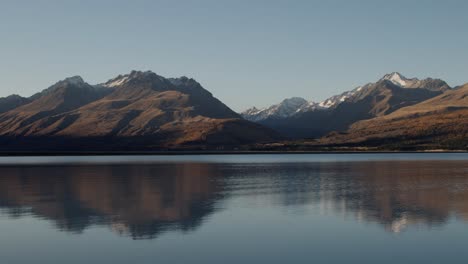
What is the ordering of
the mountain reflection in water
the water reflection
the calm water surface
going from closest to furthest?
the calm water surface, the water reflection, the mountain reflection in water

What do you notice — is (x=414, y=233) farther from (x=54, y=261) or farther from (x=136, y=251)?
(x=54, y=261)

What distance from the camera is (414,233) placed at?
3603cm

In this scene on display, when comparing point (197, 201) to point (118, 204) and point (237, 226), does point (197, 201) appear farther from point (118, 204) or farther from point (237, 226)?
point (237, 226)

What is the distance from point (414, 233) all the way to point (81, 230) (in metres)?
22.5

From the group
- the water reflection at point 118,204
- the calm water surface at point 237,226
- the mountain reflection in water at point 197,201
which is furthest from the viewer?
the mountain reflection in water at point 197,201

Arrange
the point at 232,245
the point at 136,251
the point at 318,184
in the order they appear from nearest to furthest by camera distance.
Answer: the point at 136,251, the point at 232,245, the point at 318,184

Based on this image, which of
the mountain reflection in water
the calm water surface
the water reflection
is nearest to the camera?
the calm water surface

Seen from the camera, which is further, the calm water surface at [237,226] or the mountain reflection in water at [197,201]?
the mountain reflection in water at [197,201]

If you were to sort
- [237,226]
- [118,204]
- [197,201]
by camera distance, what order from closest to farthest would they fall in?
[237,226] → [118,204] → [197,201]

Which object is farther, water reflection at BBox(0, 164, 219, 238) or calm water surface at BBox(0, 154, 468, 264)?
water reflection at BBox(0, 164, 219, 238)

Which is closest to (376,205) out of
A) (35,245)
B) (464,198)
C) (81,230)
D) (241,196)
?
(464,198)

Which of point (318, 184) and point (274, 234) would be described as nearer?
point (274, 234)

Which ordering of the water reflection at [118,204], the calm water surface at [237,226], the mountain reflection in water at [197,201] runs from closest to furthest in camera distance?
the calm water surface at [237,226] < the water reflection at [118,204] < the mountain reflection in water at [197,201]

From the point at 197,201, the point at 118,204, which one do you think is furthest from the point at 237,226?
the point at 118,204
